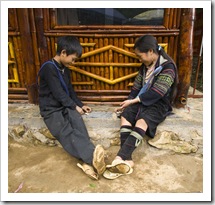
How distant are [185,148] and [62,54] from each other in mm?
1772

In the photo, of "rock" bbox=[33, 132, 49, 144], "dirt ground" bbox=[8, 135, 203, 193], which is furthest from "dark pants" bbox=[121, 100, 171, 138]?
"rock" bbox=[33, 132, 49, 144]

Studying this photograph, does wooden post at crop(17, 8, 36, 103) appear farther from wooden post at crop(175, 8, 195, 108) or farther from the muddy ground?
wooden post at crop(175, 8, 195, 108)

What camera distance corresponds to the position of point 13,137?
8.95 feet

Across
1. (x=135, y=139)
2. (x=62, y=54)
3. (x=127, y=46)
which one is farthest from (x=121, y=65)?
(x=135, y=139)

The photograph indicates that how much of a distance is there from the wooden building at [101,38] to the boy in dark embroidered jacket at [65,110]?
1.25 ft

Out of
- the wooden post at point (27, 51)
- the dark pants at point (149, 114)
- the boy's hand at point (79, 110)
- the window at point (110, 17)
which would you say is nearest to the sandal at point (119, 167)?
the dark pants at point (149, 114)

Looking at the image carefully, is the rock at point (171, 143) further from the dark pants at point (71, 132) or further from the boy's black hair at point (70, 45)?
the boy's black hair at point (70, 45)

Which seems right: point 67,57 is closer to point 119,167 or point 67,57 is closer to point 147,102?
point 147,102

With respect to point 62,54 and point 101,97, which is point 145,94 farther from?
point 62,54

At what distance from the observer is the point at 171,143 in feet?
8.27

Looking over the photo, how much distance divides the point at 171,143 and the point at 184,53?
3.62 feet

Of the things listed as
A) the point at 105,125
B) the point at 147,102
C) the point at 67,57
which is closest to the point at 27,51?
the point at 67,57

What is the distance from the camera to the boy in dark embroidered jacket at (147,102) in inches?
87.7

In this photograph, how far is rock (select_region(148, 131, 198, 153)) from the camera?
8.21 ft
